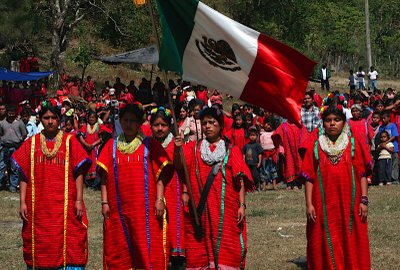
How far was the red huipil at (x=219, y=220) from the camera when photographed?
8.63 metres

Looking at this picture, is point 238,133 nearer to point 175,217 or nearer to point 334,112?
point 175,217

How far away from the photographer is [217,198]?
865cm

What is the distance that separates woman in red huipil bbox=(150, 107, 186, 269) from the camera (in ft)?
31.2

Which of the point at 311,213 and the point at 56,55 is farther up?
the point at 56,55

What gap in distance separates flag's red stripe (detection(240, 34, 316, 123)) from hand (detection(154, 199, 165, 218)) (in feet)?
3.86

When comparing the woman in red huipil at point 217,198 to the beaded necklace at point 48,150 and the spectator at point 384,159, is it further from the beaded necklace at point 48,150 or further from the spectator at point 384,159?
the spectator at point 384,159

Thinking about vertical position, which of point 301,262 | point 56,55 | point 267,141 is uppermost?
point 56,55

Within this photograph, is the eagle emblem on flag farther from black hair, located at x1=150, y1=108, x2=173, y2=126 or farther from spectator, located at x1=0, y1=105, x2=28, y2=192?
spectator, located at x1=0, y1=105, x2=28, y2=192

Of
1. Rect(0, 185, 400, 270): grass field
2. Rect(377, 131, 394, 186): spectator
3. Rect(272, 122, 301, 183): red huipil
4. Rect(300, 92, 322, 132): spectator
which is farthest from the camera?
Rect(377, 131, 394, 186): spectator

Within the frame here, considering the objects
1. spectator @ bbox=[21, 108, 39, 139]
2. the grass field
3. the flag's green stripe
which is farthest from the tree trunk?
the flag's green stripe

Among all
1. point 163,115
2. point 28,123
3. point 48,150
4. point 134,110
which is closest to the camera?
point 134,110

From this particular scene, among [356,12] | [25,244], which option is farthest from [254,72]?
[356,12]

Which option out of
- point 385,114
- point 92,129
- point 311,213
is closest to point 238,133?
point 385,114

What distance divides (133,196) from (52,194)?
82 cm
